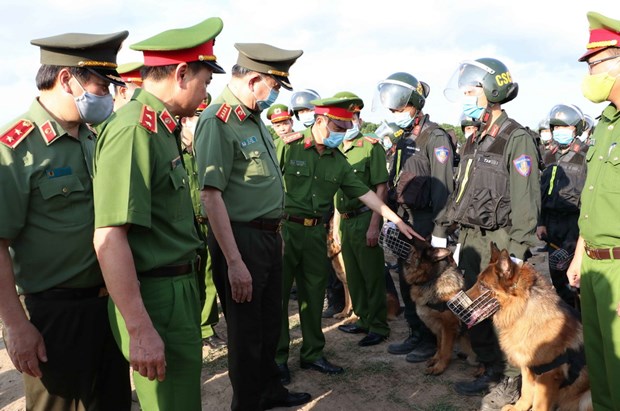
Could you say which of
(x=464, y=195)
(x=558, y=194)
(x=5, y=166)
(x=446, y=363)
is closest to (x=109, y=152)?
(x=5, y=166)

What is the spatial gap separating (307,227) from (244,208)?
4.40 ft

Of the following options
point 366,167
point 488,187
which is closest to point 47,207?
point 488,187

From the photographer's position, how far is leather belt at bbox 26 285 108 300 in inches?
87.4

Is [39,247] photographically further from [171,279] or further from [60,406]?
[60,406]

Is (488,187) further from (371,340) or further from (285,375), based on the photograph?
(285,375)

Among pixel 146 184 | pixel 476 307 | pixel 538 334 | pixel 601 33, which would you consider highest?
pixel 601 33

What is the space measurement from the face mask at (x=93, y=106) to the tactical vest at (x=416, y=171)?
3.66 metres

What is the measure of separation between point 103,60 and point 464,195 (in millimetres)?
3090

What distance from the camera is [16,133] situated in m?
2.14

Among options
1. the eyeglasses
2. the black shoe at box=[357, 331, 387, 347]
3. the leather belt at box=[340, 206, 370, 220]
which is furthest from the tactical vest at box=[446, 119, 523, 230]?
the black shoe at box=[357, 331, 387, 347]

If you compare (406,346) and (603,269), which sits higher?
(603,269)

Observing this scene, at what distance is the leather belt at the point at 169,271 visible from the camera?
2.09 metres

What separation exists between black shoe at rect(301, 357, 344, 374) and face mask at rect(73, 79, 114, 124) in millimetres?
3333

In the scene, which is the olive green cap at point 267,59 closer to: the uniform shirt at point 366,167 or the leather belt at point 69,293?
the leather belt at point 69,293
